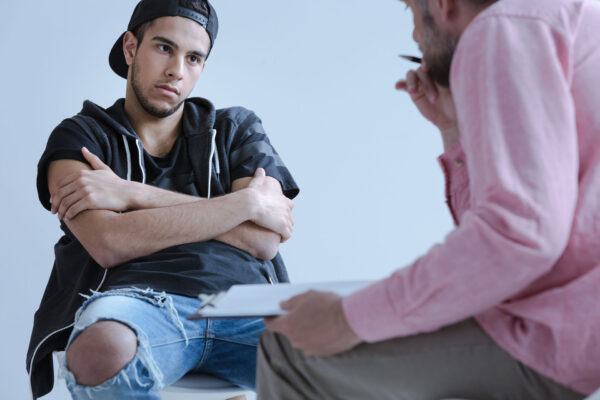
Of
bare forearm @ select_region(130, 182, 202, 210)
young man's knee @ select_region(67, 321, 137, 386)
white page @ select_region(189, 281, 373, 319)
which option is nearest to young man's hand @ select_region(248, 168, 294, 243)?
bare forearm @ select_region(130, 182, 202, 210)

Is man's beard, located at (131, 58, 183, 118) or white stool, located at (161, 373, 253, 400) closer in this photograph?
white stool, located at (161, 373, 253, 400)

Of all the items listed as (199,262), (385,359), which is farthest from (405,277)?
(199,262)

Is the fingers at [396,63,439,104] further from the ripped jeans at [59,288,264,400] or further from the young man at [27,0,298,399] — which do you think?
the ripped jeans at [59,288,264,400]

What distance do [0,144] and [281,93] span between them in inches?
51.4

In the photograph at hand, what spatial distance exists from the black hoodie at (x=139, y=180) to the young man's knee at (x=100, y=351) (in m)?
0.24

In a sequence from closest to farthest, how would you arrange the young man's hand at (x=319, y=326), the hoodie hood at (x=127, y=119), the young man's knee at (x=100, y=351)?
the young man's hand at (x=319, y=326)
the young man's knee at (x=100, y=351)
the hoodie hood at (x=127, y=119)

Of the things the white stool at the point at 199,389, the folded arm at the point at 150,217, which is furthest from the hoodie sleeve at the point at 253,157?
the white stool at the point at 199,389

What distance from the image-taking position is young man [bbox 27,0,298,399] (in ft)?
5.35

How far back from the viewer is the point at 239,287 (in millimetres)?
1152

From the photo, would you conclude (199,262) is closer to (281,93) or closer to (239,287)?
(239,287)

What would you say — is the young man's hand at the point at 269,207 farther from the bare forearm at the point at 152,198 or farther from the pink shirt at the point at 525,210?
the pink shirt at the point at 525,210

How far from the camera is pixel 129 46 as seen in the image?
236cm

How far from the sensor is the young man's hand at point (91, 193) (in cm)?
186

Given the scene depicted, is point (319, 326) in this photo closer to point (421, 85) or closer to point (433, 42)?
point (433, 42)
